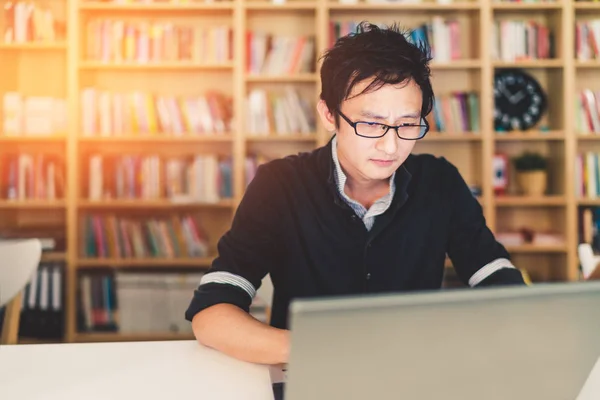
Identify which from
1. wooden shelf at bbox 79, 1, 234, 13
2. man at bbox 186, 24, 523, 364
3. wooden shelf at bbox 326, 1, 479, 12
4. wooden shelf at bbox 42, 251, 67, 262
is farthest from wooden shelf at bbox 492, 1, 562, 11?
wooden shelf at bbox 42, 251, 67, 262

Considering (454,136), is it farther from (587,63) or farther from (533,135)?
(587,63)

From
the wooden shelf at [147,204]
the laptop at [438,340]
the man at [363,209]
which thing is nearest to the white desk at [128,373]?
the man at [363,209]

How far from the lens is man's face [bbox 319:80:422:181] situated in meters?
1.18

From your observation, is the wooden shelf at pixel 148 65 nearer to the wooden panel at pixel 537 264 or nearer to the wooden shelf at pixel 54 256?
the wooden shelf at pixel 54 256

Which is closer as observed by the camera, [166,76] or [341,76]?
[341,76]

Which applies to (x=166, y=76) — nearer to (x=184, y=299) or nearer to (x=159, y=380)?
(x=184, y=299)

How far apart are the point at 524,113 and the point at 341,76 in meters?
2.66

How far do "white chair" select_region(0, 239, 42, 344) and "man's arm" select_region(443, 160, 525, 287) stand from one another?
103 cm

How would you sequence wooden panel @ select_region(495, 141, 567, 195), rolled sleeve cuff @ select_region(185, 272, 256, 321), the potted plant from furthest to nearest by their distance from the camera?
wooden panel @ select_region(495, 141, 567, 195) → the potted plant → rolled sleeve cuff @ select_region(185, 272, 256, 321)

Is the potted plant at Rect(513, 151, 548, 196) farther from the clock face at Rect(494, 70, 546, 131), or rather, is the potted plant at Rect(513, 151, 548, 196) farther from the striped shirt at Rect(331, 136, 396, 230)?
the striped shirt at Rect(331, 136, 396, 230)

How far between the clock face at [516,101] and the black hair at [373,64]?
2413mm

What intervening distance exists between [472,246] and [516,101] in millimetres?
2453

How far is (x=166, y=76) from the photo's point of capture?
3.69 meters

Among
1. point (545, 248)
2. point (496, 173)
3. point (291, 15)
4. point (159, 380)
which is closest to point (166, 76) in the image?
point (291, 15)
